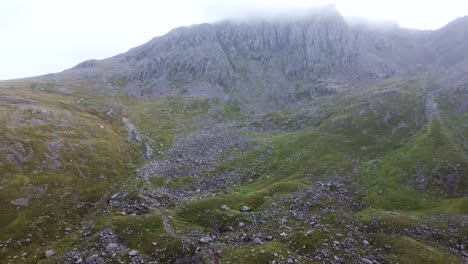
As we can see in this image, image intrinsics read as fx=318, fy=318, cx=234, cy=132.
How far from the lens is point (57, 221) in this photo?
49906 mm

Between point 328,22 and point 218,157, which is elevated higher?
point 328,22

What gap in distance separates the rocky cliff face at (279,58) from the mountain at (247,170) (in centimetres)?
238

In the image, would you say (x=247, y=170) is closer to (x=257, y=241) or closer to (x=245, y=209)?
(x=245, y=209)

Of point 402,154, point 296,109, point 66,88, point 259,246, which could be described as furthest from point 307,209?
point 66,88

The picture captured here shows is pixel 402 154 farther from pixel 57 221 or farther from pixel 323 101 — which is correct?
pixel 57 221

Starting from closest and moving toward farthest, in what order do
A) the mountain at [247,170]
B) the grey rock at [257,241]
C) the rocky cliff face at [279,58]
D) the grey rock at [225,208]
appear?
1. the grey rock at [257,241]
2. the mountain at [247,170]
3. the grey rock at [225,208]
4. the rocky cliff face at [279,58]

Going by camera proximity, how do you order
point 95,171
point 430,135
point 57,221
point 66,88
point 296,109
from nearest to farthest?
point 57,221
point 95,171
point 430,135
point 296,109
point 66,88

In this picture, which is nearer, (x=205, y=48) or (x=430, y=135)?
(x=430, y=135)

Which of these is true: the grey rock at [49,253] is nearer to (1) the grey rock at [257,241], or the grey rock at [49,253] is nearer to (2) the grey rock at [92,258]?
(2) the grey rock at [92,258]

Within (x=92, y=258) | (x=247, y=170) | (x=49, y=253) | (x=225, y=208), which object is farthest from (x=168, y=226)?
(x=247, y=170)

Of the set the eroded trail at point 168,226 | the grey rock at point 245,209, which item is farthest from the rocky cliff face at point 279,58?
the grey rock at point 245,209

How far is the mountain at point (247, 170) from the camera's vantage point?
42.9 m

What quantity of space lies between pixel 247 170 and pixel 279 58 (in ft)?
384

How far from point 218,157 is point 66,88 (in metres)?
108
